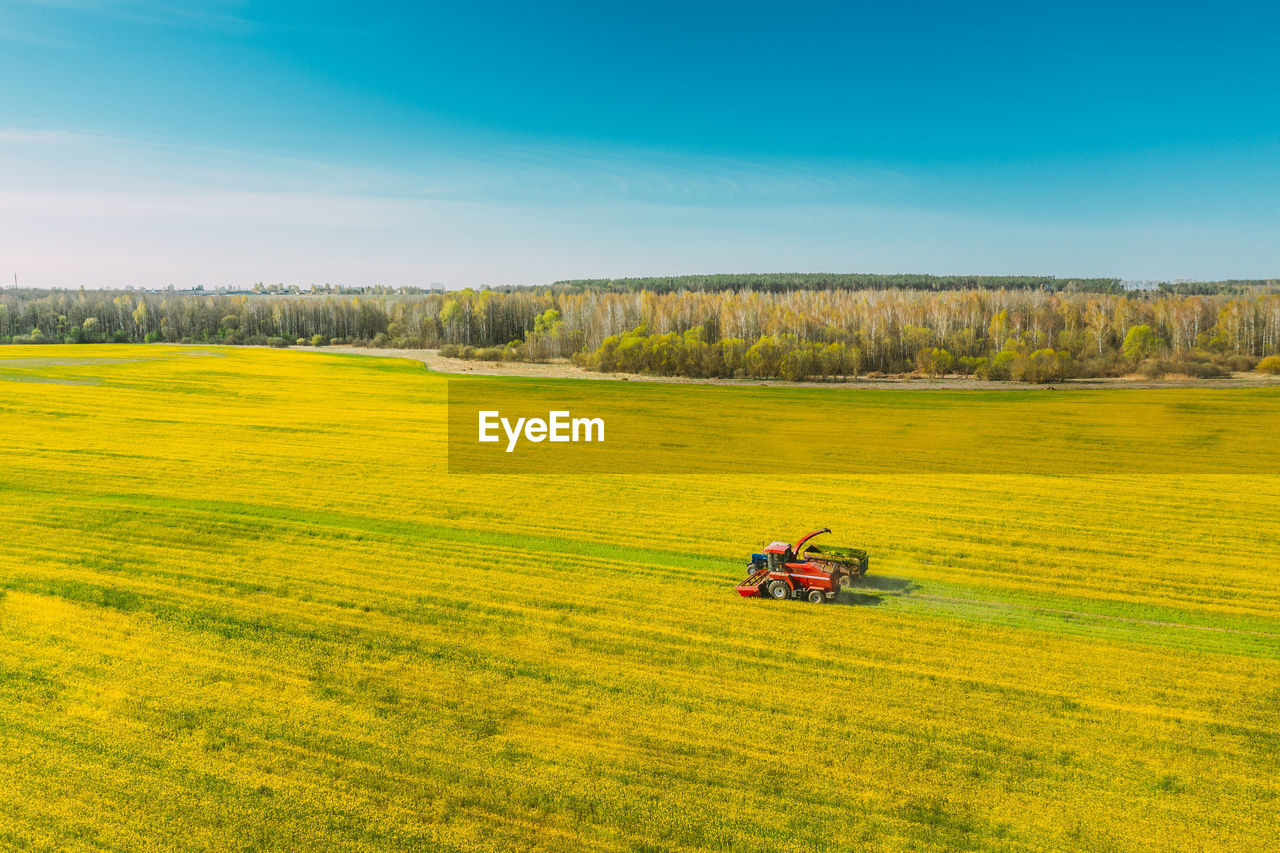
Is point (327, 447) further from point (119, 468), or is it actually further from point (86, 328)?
point (86, 328)

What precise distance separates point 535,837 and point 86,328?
162m

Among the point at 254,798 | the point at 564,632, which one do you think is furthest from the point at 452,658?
the point at 254,798

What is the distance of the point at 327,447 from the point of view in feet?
135

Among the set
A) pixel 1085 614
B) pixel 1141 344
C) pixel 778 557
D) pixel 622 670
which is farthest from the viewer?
pixel 1141 344

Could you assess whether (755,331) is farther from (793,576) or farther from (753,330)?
(793,576)

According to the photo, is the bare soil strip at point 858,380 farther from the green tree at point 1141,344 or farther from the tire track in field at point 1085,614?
the tire track in field at point 1085,614

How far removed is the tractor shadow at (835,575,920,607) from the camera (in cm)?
1967

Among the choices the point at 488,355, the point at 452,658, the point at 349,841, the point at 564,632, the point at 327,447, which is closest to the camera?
the point at 349,841

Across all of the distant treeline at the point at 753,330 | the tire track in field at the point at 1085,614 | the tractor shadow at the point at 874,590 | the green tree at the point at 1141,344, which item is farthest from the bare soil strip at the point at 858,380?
the tire track in field at the point at 1085,614

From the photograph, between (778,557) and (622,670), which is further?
(778,557)

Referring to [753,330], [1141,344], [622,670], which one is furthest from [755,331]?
[622,670]

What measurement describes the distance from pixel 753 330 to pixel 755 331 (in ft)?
1.32

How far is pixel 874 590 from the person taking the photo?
66.9 ft

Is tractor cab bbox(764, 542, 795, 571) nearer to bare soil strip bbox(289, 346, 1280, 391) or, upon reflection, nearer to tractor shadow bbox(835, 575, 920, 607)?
tractor shadow bbox(835, 575, 920, 607)
